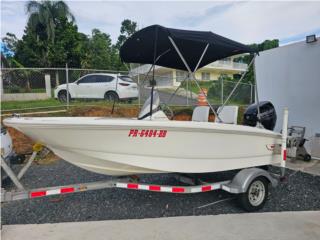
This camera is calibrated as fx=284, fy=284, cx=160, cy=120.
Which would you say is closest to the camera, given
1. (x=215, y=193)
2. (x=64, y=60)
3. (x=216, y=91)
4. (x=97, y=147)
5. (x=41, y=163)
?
(x=97, y=147)

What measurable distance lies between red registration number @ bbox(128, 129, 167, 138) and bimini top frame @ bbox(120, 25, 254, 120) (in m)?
0.75

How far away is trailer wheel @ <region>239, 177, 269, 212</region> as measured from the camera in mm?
3809

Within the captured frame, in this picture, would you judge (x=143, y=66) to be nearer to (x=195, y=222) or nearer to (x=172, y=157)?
(x=172, y=157)

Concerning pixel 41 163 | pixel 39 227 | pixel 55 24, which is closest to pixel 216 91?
pixel 41 163

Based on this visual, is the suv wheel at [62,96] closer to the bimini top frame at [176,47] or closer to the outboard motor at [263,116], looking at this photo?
the bimini top frame at [176,47]

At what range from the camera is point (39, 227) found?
11.0 ft

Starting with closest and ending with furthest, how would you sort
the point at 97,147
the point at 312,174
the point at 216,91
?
the point at 97,147
the point at 312,174
the point at 216,91

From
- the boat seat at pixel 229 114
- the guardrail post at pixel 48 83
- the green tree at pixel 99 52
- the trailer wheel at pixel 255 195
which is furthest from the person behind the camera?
the green tree at pixel 99 52

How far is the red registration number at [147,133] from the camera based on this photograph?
3.26m

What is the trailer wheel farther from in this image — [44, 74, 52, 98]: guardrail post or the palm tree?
the palm tree

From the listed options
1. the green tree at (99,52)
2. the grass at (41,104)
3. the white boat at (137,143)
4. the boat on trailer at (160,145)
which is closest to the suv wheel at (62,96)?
the grass at (41,104)

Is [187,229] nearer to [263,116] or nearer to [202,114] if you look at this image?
[202,114]

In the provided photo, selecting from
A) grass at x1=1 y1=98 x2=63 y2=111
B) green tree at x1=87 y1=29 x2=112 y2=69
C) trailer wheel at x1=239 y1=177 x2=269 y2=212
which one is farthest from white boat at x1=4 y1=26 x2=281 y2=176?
green tree at x1=87 y1=29 x2=112 y2=69

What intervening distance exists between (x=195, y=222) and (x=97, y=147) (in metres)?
1.51
